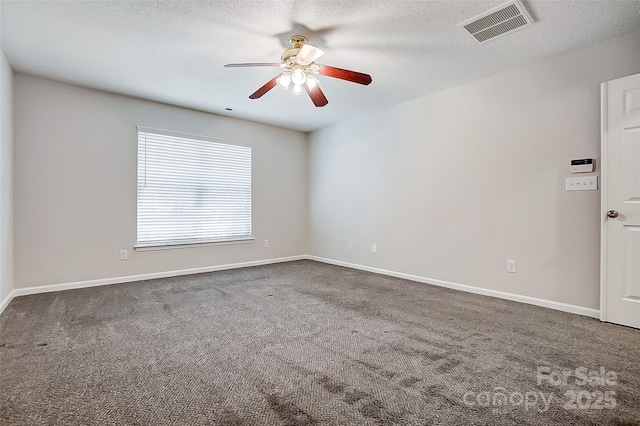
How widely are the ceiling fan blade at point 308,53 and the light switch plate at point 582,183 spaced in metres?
2.65

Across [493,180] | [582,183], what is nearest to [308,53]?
[493,180]

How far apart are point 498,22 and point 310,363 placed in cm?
297

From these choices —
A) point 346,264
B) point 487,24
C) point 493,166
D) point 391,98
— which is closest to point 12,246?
point 346,264

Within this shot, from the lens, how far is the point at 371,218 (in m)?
4.98

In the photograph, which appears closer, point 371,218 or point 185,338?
point 185,338

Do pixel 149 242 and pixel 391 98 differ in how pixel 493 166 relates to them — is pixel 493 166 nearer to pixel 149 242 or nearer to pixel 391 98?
pixel 391 98

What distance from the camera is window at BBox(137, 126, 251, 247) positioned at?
4430 mm

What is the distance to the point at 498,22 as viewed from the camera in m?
2.52

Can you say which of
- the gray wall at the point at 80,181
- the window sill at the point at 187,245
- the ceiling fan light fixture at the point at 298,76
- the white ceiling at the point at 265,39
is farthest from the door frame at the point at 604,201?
the gray wall at the point at 80,181

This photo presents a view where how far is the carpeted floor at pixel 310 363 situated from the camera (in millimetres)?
Answer: 1500

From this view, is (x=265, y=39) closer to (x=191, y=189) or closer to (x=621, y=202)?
(x=191, y=189)

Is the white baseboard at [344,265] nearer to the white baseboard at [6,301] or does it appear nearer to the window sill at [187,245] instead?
the white baseboard at [6,301]

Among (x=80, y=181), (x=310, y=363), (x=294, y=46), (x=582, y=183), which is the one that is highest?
(x=294, y=46)

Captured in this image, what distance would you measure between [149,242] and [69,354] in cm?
251
